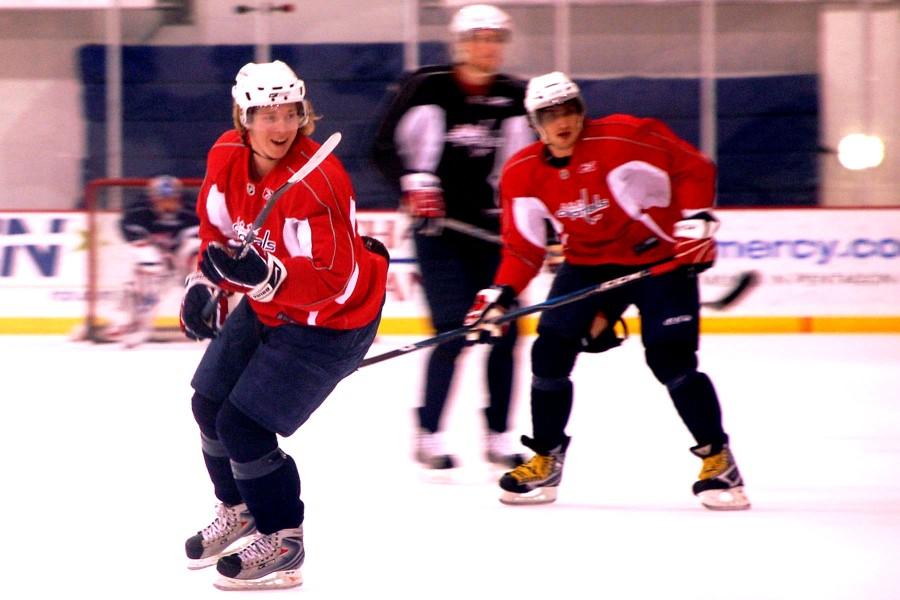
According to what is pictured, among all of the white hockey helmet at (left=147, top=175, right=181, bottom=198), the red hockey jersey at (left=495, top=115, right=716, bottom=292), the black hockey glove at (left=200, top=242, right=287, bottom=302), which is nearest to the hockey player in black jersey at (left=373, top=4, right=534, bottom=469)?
the red hockey jersey at (left=495, top=115, right=716, bottom=292)

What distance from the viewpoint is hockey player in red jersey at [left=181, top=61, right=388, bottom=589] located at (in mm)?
2225

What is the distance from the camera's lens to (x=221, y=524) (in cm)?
256

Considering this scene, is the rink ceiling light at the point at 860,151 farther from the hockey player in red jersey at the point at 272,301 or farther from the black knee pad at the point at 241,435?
the black knee pad at the point at 241,435

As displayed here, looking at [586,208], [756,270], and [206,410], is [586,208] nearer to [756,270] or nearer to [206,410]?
[206,410]

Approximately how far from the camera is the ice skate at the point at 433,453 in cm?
334

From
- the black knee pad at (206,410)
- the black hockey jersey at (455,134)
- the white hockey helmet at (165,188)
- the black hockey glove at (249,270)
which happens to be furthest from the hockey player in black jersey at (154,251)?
the black hockey glove at (249,270)

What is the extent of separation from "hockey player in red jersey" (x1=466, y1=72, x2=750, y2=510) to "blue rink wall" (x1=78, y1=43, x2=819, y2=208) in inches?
173

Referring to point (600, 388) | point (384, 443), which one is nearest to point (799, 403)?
point (600, 388)

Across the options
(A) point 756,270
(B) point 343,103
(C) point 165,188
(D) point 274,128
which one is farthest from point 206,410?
(B) point 343,103

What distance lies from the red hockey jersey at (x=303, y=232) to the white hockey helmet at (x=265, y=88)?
0.32 ft

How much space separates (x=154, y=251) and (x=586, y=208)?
13.1 ft

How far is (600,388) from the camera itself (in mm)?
4820

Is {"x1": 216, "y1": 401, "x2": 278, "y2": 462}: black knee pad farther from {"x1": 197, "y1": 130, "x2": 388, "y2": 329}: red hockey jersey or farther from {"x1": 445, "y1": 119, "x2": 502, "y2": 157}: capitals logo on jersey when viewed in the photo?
{"x1": 445, "y1": 119, "x2": 502, "y2": 157}: capitals logo on jersey

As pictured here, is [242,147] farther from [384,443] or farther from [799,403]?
[799,403]
